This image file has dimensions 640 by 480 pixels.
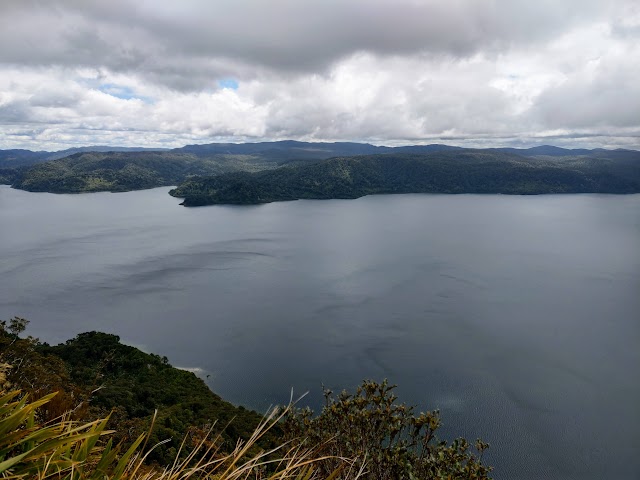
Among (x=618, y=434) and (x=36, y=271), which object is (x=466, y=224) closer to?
(x=618, y=434)

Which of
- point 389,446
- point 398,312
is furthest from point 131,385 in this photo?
point 398,312

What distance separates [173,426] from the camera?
24.2m

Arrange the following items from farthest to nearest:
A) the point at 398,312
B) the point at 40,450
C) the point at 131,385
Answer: the point at 398,312 < the point at 131,385 < the point at 40,450

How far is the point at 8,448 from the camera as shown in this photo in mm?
2389

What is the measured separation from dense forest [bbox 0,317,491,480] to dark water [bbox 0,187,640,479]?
602 cm

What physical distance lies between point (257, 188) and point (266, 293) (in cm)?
12442

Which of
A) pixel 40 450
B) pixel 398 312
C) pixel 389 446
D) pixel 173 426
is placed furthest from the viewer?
pixel 398 312

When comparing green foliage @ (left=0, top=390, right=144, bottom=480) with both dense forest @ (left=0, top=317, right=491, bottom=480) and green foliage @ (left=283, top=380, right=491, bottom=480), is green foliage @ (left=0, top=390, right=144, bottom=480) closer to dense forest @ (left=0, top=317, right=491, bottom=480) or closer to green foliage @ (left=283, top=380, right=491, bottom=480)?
dense forest @ (left=0, top=317, right=491, bottom=480)

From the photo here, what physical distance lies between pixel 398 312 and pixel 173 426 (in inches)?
1471

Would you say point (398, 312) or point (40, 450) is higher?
point (40, 450)

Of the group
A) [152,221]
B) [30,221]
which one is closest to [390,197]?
[152,221]

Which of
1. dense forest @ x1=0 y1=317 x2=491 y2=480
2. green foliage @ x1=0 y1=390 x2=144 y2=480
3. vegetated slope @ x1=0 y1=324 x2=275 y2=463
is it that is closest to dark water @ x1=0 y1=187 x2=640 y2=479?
vegetated slope @ x1=0 y1=324 x2=275 y2=463

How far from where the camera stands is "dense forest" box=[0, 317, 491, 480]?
2.62 metres

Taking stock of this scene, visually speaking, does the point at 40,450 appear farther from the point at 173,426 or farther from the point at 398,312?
the point at 398,312
